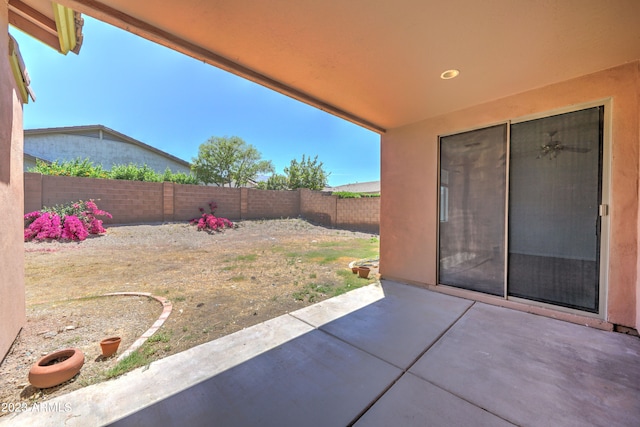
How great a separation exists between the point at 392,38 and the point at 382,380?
8.17 feet

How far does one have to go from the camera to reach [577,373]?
1.62 m

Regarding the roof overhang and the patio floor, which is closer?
the patio floor

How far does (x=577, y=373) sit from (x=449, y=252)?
168 cm

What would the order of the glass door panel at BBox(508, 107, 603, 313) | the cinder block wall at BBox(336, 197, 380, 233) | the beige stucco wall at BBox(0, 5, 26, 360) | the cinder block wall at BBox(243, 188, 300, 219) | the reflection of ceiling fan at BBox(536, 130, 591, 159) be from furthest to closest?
the cinder block wall at BBox(243, 188, 300, 219) < the cinder block wall at BBox(336, 197, 380, 233) < the reflection of ceiling fan at BBox(536, 130, 591, 159) < the glass door panel at BBox(508, 107, 603, 313) < the beige stucco wall at BBox(0, 5, 26, 360)

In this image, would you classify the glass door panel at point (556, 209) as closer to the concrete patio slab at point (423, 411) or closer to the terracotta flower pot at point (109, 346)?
the concrete patio slab at point (423, 411)

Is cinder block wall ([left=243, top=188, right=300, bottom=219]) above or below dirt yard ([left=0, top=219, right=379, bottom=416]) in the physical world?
above

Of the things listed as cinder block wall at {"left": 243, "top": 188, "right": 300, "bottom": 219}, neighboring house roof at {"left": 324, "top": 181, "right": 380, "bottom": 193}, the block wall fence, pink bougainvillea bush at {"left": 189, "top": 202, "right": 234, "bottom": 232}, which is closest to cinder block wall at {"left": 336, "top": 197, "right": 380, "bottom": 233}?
the block wall fence

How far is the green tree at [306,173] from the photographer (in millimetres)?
18906

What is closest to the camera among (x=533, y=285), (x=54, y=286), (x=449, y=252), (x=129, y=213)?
(x=533, y=285)

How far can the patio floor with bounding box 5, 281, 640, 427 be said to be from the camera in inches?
50.7

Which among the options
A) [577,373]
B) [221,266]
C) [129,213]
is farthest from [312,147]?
[577,373]

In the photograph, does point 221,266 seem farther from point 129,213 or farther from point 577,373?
point 129,213

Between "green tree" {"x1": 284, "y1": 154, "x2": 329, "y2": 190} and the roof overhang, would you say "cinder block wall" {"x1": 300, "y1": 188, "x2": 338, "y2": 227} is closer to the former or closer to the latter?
"green tree" {"x1": 284, "y1": 154, "x2": 329, "y2": 190}

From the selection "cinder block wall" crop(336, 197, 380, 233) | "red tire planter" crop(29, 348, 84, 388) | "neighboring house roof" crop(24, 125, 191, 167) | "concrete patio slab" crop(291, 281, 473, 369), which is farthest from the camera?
"neighboring house roof" crop(24, 125, 191, 167)
